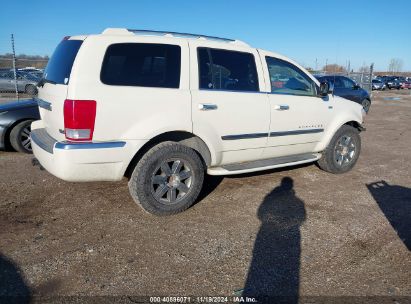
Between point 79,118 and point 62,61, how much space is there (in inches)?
35.4

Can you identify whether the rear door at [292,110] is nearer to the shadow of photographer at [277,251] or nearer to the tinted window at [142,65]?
the shadow of photographer at [277,251]

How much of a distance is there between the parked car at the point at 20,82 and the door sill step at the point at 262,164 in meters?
15.5

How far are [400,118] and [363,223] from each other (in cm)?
1181

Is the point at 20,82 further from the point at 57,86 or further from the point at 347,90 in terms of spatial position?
the point at 57,86

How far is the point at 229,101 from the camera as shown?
432cm

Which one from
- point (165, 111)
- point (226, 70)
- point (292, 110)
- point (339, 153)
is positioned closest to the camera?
point (165, 111)

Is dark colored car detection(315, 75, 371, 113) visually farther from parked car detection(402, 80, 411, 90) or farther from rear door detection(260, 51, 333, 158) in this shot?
parked car detection(402, 80, 411, 90)

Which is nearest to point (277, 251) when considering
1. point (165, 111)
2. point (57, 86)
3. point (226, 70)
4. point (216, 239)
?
point (216, 239)

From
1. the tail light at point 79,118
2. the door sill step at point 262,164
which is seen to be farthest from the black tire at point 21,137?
the door sill step at point 262,164

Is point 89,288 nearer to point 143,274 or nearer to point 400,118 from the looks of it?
point 143,274

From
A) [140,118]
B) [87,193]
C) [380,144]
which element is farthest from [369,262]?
[380,144]

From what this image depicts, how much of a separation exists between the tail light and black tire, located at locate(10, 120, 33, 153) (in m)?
3.57

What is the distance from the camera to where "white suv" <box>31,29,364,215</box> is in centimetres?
354

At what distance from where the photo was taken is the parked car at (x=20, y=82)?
17.8 metres
